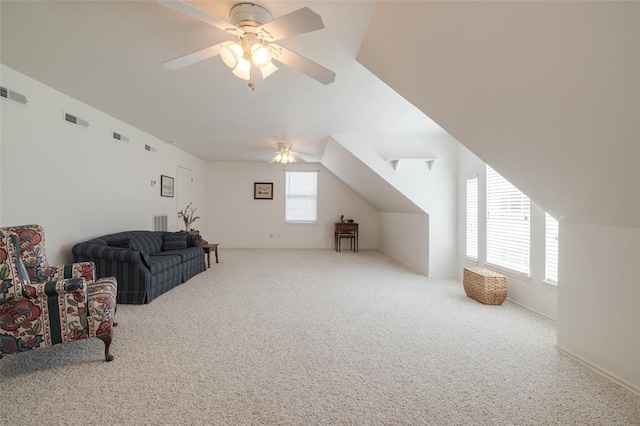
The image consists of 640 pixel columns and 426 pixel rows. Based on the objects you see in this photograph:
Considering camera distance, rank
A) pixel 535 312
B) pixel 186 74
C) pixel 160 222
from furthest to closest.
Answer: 1. pixel 160 222
2. pixel 535 312
3. pixel 186 74

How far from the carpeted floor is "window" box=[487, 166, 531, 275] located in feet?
2.02

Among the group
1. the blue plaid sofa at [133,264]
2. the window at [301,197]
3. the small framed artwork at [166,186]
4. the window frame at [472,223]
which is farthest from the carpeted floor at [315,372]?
the window at [301,197]

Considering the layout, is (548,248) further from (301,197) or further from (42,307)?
(301,197)

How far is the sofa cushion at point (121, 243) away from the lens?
370 cm

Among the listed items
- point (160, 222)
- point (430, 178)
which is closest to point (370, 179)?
point (430, 178)

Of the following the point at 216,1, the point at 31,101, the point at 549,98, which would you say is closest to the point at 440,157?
the point at 549,98

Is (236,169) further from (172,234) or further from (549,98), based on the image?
(549,98)

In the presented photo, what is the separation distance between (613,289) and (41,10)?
429cm

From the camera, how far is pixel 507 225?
3.56m

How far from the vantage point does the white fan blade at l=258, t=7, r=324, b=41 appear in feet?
4.76

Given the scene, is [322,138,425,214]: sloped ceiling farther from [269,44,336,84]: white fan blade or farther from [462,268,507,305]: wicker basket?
[269,44,336,84]: white fan blade

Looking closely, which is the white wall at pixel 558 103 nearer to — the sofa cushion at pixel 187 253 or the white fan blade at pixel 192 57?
the white fan blade at pixel 192 57

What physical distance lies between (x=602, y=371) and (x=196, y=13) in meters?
3.50

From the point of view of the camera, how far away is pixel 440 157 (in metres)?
4.80
